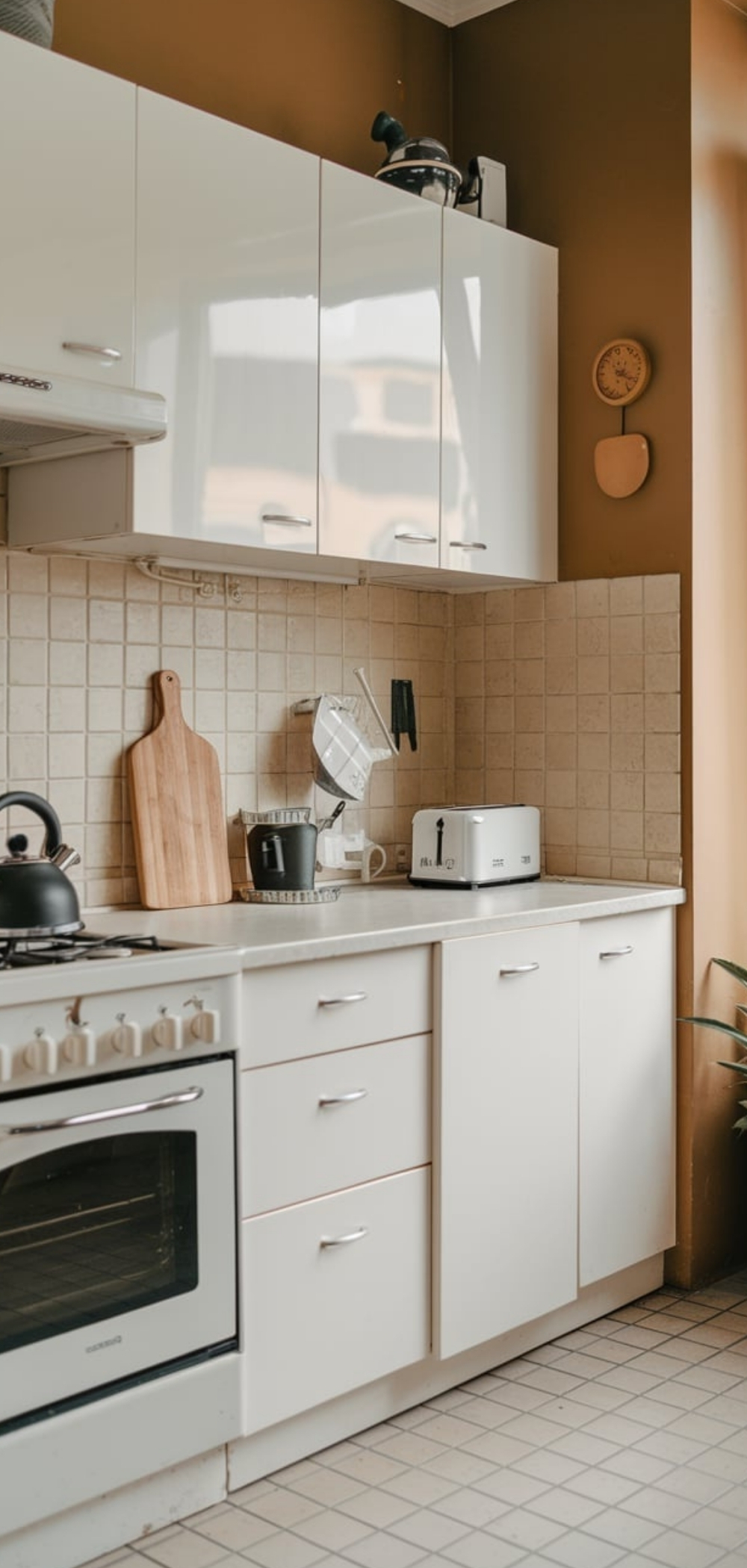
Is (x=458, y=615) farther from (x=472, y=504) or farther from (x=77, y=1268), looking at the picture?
(x=77, y=1268)

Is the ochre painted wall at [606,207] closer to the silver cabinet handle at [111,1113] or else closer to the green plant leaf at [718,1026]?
the green plant leaf at [718,1026]

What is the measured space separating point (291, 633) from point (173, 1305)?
1.47m

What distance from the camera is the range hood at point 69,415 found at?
7.11 feet

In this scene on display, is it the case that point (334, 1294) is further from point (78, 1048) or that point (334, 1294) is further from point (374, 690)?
point (374, 690)

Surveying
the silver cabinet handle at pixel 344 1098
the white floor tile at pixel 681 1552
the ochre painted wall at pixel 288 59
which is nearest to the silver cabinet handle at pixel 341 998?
the silver cabinet handle at pixel 344 1098

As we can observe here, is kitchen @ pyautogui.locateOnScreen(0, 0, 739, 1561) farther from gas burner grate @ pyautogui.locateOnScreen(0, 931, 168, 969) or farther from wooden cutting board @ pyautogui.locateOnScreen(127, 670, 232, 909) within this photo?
gas burner grate @ pyautogui.locateOnScreen(0, 931, 168, 969)

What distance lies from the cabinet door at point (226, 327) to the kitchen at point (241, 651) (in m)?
0.32

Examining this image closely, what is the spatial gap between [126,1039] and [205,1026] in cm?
14

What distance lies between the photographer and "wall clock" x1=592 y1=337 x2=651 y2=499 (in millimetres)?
3252

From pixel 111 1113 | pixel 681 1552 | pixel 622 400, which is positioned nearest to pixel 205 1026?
pixel 111 1113

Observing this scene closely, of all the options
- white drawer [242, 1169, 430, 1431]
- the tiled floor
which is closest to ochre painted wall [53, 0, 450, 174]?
white drawer [242, 1169, 430, 1431]

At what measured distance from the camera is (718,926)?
129 inches

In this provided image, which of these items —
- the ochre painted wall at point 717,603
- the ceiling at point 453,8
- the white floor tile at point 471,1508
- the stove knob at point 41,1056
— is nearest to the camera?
the stove knob at point 41,1056

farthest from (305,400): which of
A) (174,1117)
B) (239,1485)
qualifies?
(239,1485)
